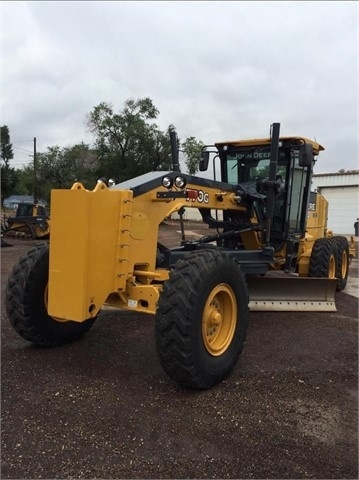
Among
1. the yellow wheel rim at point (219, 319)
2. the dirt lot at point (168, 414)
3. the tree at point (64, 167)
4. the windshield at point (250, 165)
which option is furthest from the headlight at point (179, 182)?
the tree at point (64, 167)

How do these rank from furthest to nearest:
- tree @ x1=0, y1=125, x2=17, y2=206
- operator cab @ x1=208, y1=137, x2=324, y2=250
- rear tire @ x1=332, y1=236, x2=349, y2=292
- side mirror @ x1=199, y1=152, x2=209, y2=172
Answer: tree @ x1=0, y1=125, x2=17, y2=206
rear tire @ x1=332, y1=236, x2=349, y2=292
side mirror @ x1=199, y1=152, x2=209, y2=172
operator cab @ x1=208, y1=137, x2=324, y2=250

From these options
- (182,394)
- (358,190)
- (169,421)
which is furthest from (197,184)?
(358,190)

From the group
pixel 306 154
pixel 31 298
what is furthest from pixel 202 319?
pixel 306 154

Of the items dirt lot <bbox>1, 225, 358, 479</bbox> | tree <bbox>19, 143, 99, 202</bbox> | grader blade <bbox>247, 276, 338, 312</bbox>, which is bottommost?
dirt lot <bbox>1, 225, 358, 479</bbox>

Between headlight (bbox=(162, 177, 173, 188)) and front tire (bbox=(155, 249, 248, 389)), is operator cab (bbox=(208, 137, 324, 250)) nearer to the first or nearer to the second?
headlight (bbox=(162, 177, 173, 188))

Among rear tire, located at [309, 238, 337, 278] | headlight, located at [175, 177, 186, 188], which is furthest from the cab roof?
headlight, located at [175, 177, 186, 188]

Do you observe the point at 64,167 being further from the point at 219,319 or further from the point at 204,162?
the point at 219,319

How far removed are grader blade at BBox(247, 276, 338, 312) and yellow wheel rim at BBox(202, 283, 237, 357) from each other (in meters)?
2.28

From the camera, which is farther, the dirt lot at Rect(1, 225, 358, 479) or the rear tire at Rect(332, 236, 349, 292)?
the rear tire at Rect(332, 236, 349, 292)

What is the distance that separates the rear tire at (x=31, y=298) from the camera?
4.45 m

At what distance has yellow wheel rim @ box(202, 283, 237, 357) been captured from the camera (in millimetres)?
4012

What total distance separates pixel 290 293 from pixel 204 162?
94.6 inches

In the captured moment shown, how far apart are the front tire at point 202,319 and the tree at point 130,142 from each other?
3305 centimetres

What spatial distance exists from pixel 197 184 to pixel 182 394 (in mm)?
2225
